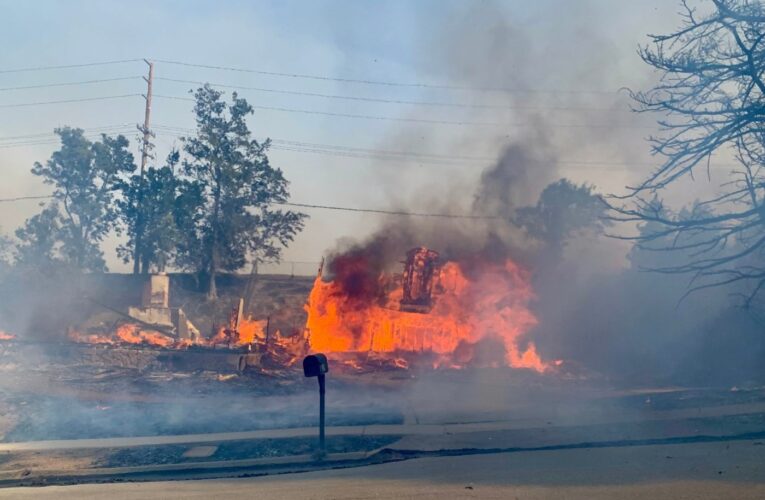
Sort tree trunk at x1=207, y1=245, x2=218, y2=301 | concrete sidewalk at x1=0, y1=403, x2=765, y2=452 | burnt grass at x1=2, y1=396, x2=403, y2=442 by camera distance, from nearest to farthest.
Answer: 1. concrete sidewalk at x1=0, y1=403, x2=765, y2=452
2. burnt grass at x1=2, y1=396, x2=403, y2=442
3. tree trunk at x1=207, y1=245, x2=218, y2=301

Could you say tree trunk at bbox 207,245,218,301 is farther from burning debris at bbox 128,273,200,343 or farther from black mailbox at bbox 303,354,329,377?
black mailbox at bbox 303,354,329,377

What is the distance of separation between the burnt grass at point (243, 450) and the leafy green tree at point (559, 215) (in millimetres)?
18414

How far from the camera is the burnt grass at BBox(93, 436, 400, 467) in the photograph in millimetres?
10844

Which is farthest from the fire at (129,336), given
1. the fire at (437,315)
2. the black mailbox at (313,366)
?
the black mailbox at (313,366)

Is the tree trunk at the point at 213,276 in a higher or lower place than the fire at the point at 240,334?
higher

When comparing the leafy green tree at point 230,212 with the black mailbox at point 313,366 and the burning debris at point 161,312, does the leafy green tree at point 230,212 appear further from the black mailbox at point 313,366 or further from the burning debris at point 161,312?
the black mailbox at point 313,366

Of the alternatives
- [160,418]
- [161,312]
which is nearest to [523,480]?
[160,418]

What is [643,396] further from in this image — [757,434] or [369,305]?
[369,305]

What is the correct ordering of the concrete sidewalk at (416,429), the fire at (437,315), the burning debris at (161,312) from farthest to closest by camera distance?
1. the burning debris at (161,312)
2. the fire at (437,315)
3. the concrete sidewalk at (416,429)

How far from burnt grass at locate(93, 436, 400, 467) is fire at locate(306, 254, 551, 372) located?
42.5ft

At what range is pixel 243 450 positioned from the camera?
11203 millimetres

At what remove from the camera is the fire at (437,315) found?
24.6 meters

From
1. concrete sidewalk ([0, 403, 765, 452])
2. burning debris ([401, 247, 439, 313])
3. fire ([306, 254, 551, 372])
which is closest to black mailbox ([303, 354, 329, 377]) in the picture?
concrete sidewalk ([0, 403, 765, 452])

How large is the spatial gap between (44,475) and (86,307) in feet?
85.7
